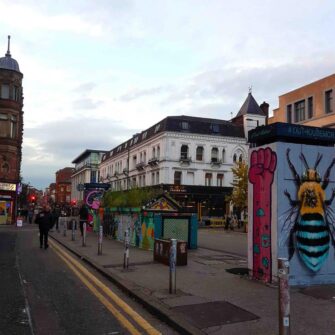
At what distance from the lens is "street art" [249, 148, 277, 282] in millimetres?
9336

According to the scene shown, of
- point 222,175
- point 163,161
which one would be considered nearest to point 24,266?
point 163,161

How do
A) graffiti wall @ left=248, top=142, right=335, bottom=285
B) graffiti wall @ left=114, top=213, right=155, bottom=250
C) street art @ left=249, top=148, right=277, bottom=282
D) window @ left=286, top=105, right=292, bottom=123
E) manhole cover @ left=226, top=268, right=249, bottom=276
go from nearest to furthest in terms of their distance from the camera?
graffiti wall @ left=248, top=142, right=335, bottom=285, street art @ left=249, top=148, right=277, bottom=282, manhole cover @ left=226, top=268, right=249, bottom=276, graffiti wall @ left=114, top=213, right=155, bottom=250, window @ left=286, top=105, right=292, bottom=123

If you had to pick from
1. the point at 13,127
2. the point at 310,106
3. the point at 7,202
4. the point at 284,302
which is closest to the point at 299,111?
the point at 310,106

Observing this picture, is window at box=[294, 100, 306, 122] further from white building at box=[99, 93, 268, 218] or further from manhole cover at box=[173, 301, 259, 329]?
manhole cover at box=[173, 301, 259, 329]

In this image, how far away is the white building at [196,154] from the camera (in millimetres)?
59000

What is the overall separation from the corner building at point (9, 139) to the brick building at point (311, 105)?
28.2 metres

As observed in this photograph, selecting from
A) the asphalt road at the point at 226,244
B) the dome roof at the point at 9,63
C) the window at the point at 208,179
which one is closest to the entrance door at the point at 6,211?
the dome roof at the point at 9,63

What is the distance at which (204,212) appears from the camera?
202 ft

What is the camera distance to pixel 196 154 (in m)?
60.7

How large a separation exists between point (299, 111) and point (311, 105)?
7.36 feet

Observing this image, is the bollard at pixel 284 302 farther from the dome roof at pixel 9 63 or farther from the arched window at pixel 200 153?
the arched window at pixel 200 153

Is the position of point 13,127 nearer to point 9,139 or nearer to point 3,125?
point 3,125

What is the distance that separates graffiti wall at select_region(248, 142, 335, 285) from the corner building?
1602 inches

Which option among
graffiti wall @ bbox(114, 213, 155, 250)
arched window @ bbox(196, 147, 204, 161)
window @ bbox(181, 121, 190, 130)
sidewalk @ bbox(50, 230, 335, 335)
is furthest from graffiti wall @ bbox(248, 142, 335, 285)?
arched window @ bbox(196, 147, 204, 161)
